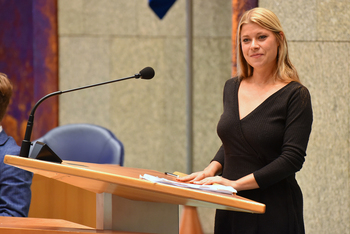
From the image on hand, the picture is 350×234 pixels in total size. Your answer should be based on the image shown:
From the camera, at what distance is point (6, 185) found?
1950 millimetres

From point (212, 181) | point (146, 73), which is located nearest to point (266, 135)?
point (212, 181)

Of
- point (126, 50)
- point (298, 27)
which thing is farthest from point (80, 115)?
point (298, 27)

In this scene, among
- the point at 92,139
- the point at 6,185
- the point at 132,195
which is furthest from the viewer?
the point at 92,139

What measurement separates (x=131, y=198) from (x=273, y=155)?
580 millimetres

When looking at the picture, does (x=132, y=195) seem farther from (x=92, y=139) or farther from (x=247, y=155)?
(x=92, y=139)

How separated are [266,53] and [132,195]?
2.55 ft

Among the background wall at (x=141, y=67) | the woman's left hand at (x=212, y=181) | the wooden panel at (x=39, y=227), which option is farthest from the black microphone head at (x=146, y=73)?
the background wall at (x=141, y=67)

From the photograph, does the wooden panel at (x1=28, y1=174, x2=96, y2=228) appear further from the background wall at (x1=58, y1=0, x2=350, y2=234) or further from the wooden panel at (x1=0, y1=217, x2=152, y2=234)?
the background wall at (x1=58, y1=0, x2=350, y2=234)

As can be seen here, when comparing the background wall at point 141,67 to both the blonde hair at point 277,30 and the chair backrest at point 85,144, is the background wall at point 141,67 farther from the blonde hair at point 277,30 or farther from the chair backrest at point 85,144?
the blonde hair at point 277,30

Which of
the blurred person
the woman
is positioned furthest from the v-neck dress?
the blurred person

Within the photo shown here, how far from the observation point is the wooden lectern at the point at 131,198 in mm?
1174

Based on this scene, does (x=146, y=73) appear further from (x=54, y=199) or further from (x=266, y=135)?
(x=54, y=199)

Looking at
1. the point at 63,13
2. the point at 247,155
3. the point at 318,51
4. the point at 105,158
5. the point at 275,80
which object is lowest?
the point at 105,158

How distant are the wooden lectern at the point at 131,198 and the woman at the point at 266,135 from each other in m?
0.18
